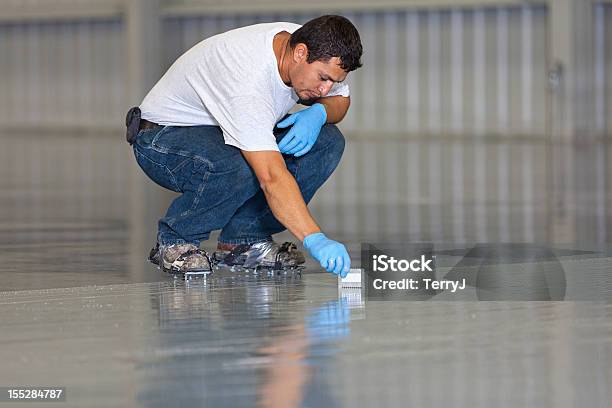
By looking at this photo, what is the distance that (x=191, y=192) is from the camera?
12.9 feet

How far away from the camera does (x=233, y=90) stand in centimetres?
358

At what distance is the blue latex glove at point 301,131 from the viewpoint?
377 cm

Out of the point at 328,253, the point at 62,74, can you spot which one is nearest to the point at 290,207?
the point at 328,253

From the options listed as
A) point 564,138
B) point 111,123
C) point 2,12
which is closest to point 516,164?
point 564,138

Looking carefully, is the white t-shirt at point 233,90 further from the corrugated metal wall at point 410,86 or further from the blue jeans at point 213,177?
the corrugated metal wall at point 410,86

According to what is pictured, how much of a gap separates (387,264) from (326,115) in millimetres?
667

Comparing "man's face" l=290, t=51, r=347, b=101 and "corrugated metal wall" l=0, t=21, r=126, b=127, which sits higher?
"corrugated metal wall" l=0, t=21, r=126, b=127

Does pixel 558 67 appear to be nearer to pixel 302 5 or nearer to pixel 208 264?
pixel 302 5

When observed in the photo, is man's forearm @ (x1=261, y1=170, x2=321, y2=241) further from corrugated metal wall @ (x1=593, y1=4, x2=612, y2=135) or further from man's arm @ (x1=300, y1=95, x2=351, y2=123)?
corrugated metal wall @ (x1=593, y1=4, x2=612, y2=135)

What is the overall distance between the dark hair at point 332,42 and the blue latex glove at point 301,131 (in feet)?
1.20

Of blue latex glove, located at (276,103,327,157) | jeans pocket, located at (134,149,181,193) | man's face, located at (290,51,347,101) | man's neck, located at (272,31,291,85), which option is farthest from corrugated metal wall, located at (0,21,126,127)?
man's face, located at (290,51,347,101)

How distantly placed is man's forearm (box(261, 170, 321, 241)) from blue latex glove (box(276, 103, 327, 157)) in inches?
12.3

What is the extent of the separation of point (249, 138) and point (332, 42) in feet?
1.22

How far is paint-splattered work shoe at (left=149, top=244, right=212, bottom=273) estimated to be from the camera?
384 centimetres
